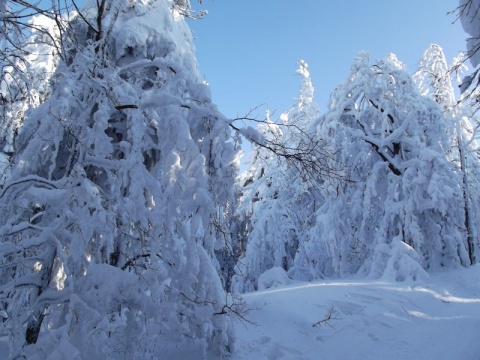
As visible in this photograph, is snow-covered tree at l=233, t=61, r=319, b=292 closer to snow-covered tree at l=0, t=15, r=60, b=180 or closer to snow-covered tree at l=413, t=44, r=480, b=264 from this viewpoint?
snow-covered tree at l=413, t=44, r=480, b=264

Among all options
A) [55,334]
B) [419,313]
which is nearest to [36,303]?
[55,334]

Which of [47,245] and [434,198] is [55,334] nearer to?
[47,245]

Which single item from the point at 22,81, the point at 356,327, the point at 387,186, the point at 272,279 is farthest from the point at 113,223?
the point at 387,186

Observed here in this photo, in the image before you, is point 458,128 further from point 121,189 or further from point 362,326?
point 121,189

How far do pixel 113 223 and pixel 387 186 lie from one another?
11.4 meters

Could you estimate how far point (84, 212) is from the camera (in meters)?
3.09

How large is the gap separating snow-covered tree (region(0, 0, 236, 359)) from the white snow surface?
0.96 meters

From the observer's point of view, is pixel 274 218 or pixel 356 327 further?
pixel 274 218

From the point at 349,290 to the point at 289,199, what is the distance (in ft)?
35.1

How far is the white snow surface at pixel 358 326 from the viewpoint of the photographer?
4.73m

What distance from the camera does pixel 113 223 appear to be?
→ 3137mm

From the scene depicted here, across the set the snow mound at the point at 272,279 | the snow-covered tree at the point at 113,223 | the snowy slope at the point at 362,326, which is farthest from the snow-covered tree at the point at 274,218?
the snow-covered tree at the point at 113,223

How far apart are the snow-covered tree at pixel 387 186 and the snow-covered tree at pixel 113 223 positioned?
7.36 meters

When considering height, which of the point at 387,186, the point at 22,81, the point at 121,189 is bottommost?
the point at 121,189
